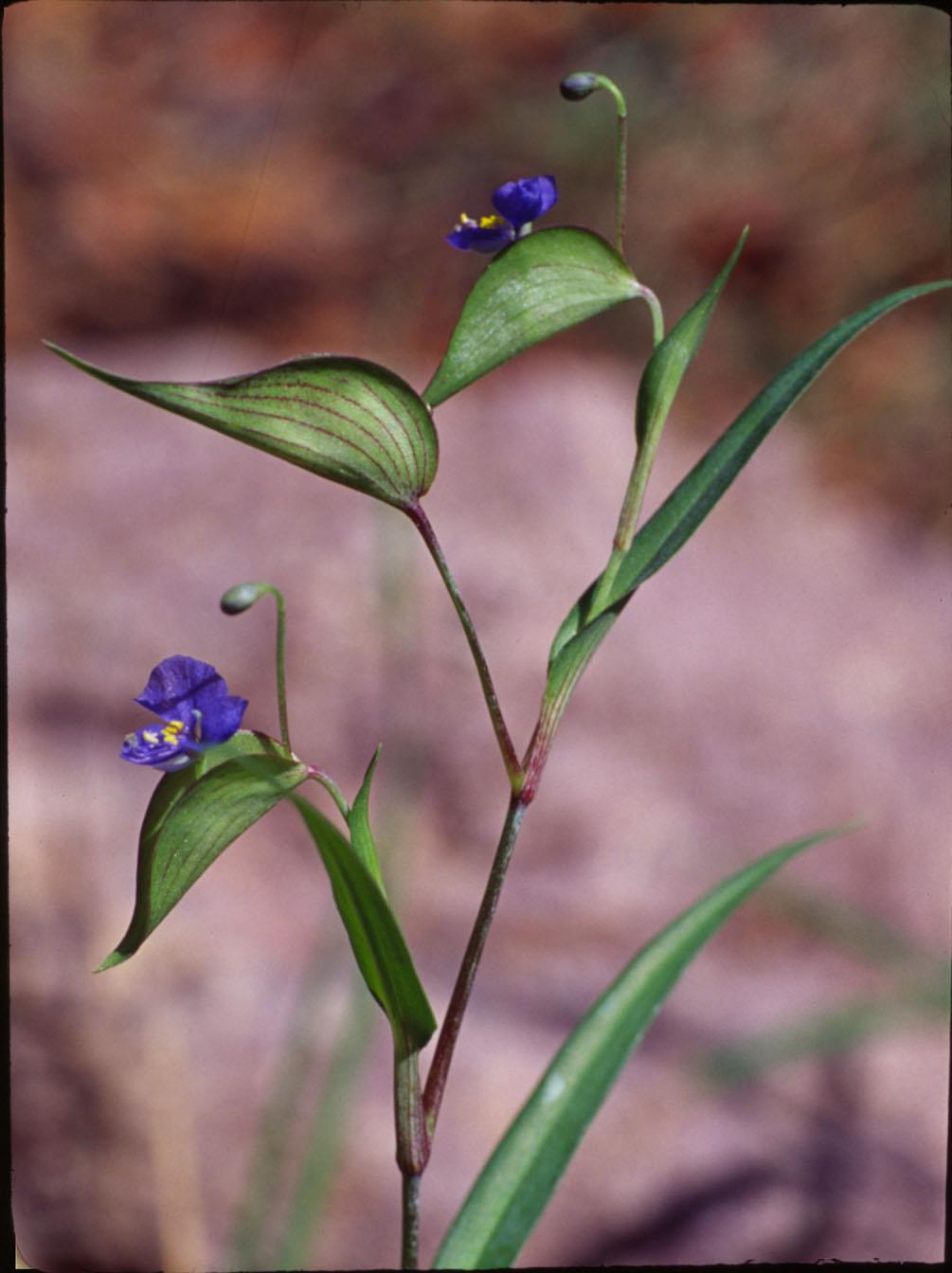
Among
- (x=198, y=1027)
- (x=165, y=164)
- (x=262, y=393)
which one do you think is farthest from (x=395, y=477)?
(x=165, y=164)

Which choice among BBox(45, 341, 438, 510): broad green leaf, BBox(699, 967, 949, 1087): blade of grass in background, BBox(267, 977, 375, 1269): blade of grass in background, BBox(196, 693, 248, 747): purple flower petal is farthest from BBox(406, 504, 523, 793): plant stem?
BBox(699, 967, 949, 1087): blade of grass in background

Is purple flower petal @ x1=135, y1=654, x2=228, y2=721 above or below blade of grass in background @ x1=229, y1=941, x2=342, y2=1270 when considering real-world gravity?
above

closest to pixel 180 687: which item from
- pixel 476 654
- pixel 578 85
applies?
pixel 476 654

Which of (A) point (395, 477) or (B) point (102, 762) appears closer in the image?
(A) point (395, 477)

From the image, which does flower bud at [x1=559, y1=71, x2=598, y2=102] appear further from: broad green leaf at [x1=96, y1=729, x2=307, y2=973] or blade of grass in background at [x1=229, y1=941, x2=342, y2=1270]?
blade of grass in background at [x1=229, y1=941, x2=342, y2=1270]

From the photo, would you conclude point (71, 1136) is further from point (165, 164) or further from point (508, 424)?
point (165, 164)
